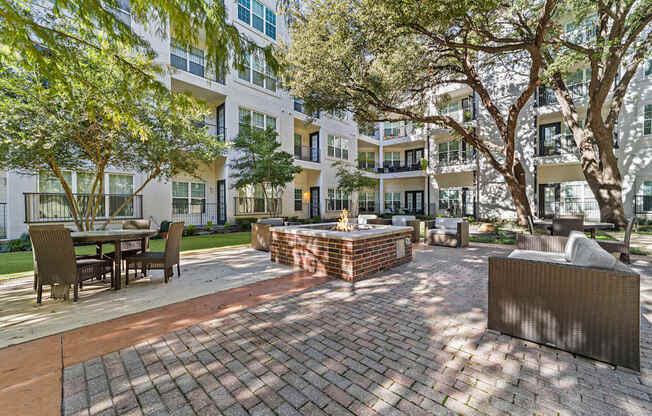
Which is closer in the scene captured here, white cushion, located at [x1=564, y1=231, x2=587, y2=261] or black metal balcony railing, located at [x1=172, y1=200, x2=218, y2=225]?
white cushion, located at [x1=564, y1=231, x2=587, y2=261]

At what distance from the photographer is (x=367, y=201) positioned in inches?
950

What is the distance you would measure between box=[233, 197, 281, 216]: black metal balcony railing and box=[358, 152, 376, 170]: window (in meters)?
10.5

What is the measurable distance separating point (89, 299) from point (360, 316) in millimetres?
4069

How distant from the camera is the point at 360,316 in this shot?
3203 mm

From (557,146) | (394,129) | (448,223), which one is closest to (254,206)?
(448,223)

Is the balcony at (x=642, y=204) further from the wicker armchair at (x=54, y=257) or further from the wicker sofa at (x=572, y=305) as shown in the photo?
the wicker armchair at (x=54, y=257)

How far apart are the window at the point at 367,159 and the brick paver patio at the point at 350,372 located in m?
21.0

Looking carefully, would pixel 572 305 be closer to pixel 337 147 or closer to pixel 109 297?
pixel 109 297

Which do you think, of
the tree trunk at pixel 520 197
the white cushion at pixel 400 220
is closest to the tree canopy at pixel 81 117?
the white cushion at pixel 400 220

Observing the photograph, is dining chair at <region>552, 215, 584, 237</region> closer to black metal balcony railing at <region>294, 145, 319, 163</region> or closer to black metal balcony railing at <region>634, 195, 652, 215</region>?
black metal balcony railing at <region>634, 195, 652, 215</region>

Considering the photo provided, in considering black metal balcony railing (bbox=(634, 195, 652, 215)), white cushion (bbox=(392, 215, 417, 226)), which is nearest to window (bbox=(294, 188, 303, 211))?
white cushion (bbox=(392, 215, 417, 226))

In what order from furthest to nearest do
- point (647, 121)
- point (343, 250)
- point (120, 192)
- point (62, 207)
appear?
point (647, 121)
point (120, 192)
point (62, 207)
point (343, 250)

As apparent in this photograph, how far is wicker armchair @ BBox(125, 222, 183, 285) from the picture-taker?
14.3 feet

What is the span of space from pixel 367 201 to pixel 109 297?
70.7 feet
